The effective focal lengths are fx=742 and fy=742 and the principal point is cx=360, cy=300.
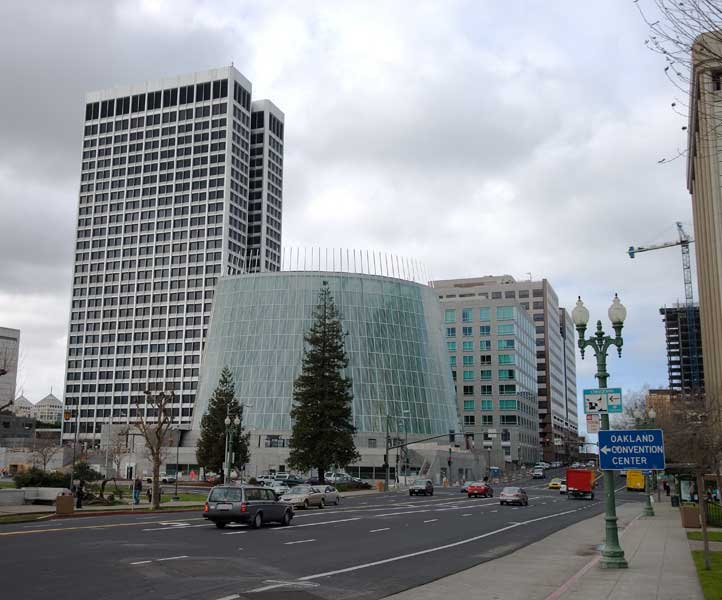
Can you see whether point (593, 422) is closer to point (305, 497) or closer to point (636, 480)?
point (305, 497)

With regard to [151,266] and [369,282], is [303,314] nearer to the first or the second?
[369,282]

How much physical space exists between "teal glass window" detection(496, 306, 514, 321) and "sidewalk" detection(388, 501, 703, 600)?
13184 centimetres

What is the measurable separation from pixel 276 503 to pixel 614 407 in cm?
1595

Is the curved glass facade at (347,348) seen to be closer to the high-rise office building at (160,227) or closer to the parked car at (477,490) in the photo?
the parked car at (477,490)

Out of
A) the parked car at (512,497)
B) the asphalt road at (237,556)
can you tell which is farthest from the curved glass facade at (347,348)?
the asphalt road at (237,556)

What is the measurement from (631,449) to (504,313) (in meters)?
141

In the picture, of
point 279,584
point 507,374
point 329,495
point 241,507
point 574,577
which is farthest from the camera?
point 507,374

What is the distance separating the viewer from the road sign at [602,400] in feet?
64.0

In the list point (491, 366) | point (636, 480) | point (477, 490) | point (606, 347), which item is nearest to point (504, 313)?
point (491, 366)

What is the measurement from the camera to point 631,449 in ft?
56.5

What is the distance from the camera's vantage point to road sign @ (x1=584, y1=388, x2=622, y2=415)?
64.0 feet

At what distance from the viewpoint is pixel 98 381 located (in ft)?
554

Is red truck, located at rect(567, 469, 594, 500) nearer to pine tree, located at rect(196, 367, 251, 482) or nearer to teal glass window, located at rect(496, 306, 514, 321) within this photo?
pine tree, located at rect(196, 367, 251, 482)

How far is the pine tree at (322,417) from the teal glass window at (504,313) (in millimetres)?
79409
